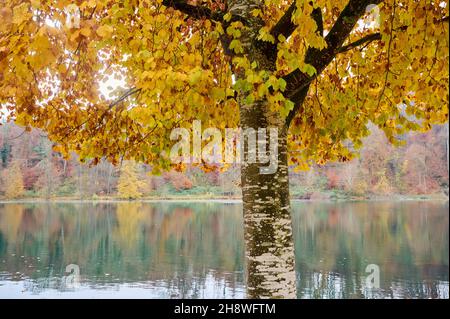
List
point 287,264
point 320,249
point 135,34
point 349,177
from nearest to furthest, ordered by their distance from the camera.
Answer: point 287,264 < point 135,34 < point 320,249 < point 349,177

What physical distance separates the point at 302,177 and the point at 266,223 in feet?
255

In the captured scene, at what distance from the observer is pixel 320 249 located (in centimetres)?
2962

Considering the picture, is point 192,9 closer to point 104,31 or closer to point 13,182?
point 104,31

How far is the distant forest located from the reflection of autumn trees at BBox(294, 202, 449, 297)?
3276 centimetres

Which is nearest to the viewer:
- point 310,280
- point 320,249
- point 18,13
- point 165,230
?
point 18,13

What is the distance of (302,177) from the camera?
81.5 m

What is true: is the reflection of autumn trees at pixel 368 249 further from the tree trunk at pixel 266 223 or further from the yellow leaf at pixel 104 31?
the yellow leaf at pixel 104 31

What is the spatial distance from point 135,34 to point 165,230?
33507mm

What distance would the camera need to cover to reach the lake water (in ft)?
65.7

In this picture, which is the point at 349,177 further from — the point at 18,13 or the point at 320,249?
the point at 18,13

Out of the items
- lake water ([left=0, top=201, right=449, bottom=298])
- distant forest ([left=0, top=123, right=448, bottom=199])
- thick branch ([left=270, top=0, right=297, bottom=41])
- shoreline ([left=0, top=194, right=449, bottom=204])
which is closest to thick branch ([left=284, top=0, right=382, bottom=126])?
thick branch ([left=270, top=0, right=297, bottom=41])

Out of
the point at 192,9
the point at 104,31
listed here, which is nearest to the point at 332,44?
the point at 192,9

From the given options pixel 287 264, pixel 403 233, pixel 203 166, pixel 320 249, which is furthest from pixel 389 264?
pixel 287 264

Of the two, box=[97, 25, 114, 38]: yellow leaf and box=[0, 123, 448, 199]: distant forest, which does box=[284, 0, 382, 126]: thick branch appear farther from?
box=[0, 123, 448, 199]: distant forest
